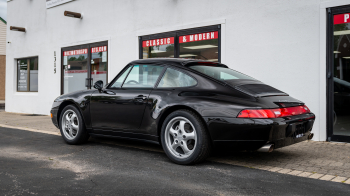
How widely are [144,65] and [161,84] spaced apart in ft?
1.85

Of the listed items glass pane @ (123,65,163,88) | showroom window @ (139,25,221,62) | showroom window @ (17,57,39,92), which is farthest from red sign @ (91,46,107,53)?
glass pane @ (123,65,163,88)

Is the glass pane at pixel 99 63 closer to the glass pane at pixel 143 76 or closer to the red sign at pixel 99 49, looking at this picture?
the red sign at pixel 99 49

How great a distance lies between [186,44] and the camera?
8.64m

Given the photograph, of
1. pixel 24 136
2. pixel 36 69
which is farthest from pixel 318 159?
pixel 36 69

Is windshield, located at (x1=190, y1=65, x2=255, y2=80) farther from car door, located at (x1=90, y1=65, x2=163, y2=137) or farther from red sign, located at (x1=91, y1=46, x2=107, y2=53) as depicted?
red sign, located at (x1=91, y1=46, x2=107, y2=53)

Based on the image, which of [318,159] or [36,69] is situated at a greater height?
[36,69]

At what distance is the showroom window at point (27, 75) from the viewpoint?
44.9ft

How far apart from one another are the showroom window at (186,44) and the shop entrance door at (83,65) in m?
1.95

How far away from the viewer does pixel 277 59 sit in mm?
6914

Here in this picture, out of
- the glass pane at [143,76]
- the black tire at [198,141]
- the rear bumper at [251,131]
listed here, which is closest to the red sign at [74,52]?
the glass pane at [143,76]

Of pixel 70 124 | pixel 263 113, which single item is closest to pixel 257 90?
pixel 263 113

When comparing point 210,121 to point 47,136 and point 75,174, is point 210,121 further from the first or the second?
point 47,136

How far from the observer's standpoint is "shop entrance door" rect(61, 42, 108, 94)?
1097 cm

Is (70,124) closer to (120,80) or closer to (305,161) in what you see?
(120,80)
